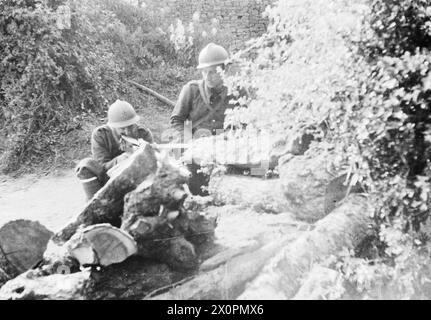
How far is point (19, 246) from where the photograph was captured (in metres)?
3.55

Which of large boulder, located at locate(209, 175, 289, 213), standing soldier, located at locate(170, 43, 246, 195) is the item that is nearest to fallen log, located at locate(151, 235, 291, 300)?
large boulder, located at locate(209, 175, 289, 213)

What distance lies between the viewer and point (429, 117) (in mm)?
2523

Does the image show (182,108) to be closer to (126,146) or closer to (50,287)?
(126,146)

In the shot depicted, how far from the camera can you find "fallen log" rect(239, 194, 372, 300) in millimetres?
2695

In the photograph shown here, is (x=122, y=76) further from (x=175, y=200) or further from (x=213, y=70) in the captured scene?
(x=175, y=200)

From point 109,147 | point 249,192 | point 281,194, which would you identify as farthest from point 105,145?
point 281,194

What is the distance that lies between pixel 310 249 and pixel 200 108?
3.23 metres

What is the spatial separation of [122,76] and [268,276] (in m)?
7.90

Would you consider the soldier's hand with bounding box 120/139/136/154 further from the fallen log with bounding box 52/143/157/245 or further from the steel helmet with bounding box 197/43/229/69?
the fallen log with bounding box 52/143/157/245

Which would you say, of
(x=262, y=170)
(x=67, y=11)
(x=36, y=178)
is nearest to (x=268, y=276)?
(x=262, y=170)

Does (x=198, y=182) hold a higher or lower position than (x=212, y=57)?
lower

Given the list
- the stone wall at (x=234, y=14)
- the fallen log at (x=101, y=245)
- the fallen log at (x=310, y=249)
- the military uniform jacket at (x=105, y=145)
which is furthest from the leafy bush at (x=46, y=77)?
the fallen log at (x=310, y=249)

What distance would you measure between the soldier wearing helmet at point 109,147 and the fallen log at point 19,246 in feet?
A: 3.23

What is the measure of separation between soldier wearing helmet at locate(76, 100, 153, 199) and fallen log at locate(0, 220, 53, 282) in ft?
3.23
